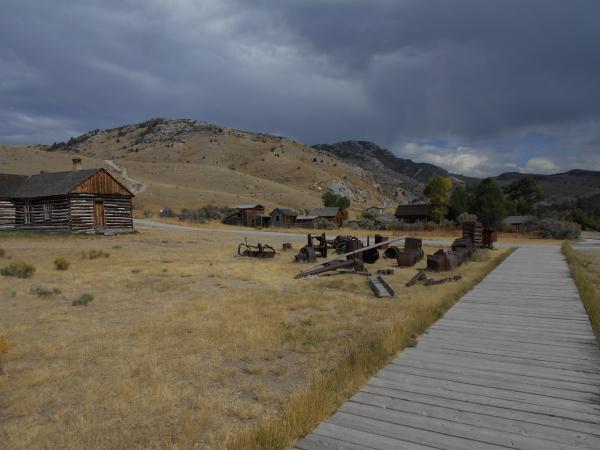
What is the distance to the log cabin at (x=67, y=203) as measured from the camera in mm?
31656

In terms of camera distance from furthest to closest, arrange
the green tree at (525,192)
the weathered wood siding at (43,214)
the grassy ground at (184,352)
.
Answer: the green tree at (525,192)
the weathered wood siding at (43,214)
the grassy ground at (184,352)

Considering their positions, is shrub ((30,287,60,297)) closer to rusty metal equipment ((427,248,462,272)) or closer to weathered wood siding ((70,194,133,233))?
rusty metal equipment ((427,248,462,272))

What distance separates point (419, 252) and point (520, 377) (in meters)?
14.8

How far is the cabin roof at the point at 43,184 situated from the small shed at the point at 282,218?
2636 cm

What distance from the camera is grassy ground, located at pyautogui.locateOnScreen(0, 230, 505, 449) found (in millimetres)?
4523

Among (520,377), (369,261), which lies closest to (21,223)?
(369,261)

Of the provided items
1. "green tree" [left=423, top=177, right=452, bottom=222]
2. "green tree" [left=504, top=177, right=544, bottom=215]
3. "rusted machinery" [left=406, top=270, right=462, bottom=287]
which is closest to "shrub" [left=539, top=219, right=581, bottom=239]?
"green tree" [left=423, top=177, right=452, bottom=222]

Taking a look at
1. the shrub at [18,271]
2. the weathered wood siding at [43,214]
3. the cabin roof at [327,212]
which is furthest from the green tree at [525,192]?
the shrub at [18,271]

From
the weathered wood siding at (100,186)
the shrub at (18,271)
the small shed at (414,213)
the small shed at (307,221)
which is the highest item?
the weathered wood siding at (100,186)

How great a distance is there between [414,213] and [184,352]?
6886cm

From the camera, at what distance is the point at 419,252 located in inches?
747

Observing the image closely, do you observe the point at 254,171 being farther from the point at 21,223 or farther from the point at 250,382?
the point at 250,382

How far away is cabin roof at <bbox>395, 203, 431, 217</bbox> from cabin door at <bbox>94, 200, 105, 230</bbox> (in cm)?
5185

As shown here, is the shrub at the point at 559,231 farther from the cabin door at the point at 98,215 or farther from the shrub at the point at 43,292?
the shrub at the point at 43,292
